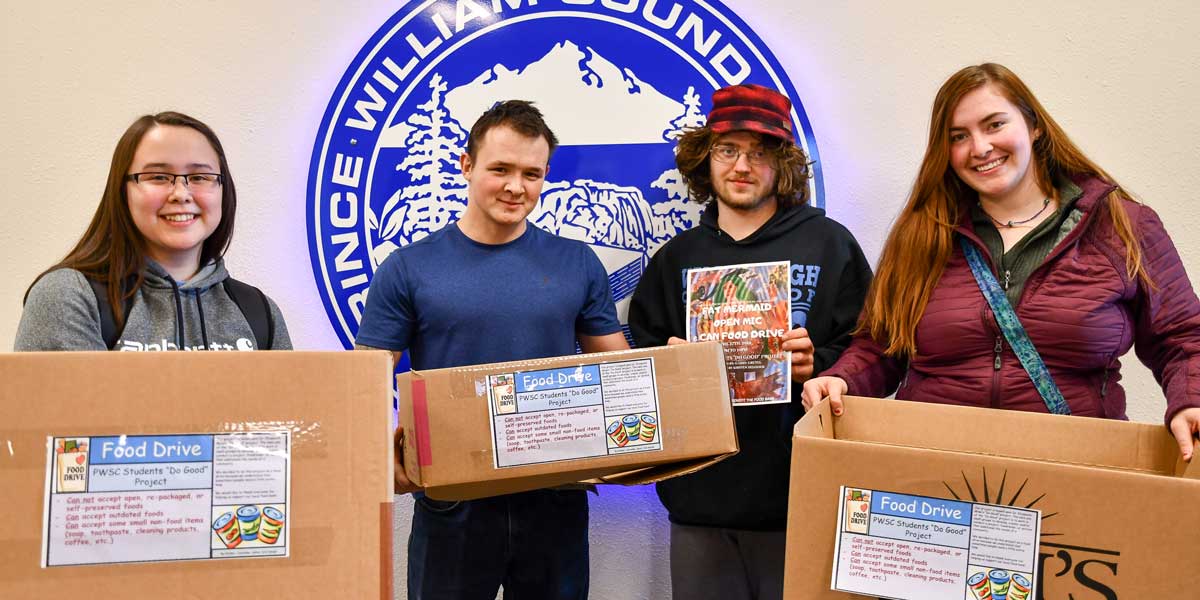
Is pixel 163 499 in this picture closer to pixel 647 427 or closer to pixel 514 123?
pixel 647 427

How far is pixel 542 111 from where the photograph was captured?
2.54 m

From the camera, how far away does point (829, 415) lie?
1615mm

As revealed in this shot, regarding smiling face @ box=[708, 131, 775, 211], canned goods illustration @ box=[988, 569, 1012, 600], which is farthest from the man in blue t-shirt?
canned goods illustration @ box=[988, 569, 1012, 600]

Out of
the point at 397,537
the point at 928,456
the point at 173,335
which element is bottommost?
the point at 397,537

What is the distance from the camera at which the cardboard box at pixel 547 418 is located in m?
1.54

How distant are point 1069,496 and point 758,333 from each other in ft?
2.93

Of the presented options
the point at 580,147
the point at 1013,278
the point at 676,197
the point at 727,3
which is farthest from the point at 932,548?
the point at 727,3

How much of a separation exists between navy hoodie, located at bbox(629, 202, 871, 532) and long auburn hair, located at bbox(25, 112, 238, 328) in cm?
109

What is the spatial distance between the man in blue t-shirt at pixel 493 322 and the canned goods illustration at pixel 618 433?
22.4 inches

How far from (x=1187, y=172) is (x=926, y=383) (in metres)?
1.15

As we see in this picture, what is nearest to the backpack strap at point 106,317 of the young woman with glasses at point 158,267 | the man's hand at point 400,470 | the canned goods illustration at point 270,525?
the young woman with glasses at point 158,267

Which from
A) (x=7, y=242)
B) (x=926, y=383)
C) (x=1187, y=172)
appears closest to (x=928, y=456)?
(x=926, y=383)

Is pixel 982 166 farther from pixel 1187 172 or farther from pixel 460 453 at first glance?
pixel 460 453

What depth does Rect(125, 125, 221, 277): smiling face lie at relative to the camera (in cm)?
174
